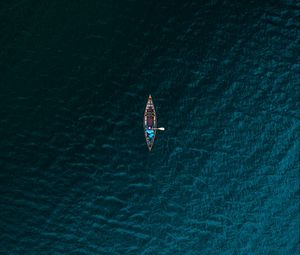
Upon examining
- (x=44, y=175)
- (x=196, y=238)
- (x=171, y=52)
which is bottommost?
→ (x=196, y=238)

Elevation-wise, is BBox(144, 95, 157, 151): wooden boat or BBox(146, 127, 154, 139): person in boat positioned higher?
BBox(144, 95, 157, 151): wooden boat

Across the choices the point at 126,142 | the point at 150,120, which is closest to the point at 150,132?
the point at 150,120

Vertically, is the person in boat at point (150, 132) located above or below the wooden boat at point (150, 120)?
below

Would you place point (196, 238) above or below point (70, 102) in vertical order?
below

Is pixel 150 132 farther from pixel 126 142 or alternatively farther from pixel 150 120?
pixel 126 142

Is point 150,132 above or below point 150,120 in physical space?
below

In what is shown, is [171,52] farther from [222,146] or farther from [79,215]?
[79,215]

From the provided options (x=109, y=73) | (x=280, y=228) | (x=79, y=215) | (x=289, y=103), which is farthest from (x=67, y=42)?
(x=280, y=228)

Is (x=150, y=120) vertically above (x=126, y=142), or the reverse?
(x=150, y=120)
